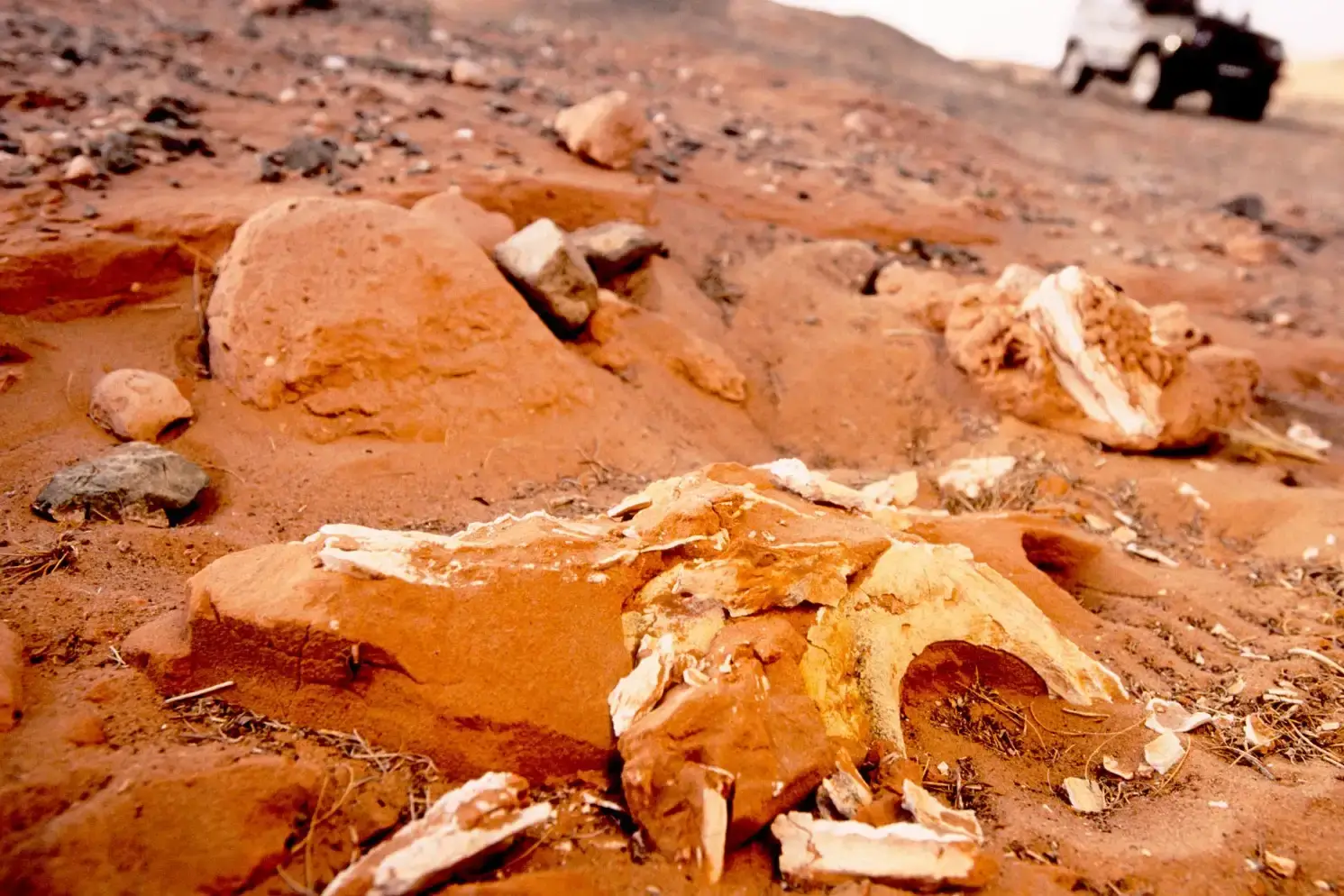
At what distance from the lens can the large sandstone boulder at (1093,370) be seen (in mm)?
3746

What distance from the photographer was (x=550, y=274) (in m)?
3.42

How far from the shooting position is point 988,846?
1.50 meters

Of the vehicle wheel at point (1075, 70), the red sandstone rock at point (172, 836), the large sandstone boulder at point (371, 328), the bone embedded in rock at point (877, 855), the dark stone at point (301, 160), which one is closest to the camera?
the red sandstone rock at point (172, 836)

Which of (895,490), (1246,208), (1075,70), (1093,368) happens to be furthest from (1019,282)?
(1075,70)

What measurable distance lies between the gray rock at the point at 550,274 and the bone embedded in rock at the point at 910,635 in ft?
6.63

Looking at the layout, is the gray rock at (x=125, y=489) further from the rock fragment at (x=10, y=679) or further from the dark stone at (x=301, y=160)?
the dark stone at (x=301, y=160)

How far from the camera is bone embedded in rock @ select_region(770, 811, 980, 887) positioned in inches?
53.9

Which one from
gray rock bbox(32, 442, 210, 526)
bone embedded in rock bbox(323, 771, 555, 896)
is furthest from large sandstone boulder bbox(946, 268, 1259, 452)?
gray rock bbox(32, 442, 210, 526)

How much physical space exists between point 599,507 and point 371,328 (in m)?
1.15

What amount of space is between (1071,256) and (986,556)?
470cm

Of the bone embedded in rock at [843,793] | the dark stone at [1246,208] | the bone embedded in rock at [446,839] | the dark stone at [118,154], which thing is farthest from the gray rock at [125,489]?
the dark stone at [1246,208]

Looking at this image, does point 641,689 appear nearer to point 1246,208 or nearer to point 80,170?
point 80,170

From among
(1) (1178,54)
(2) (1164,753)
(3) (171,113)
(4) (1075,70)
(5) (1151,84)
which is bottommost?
(2) (1164,753)

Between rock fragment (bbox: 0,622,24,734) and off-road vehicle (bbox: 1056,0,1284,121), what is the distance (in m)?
14.1
